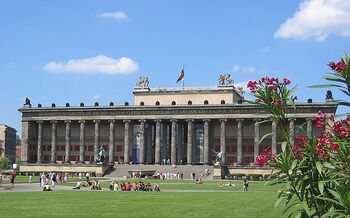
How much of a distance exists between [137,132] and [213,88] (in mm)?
19023

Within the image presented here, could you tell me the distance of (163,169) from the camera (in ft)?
341

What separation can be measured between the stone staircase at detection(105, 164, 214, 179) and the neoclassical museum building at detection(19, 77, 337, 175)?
3.91m

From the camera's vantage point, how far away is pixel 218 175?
3802 inches

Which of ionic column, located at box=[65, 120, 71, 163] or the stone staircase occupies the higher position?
ionic column, located at box=[65, 120, 71, 163]

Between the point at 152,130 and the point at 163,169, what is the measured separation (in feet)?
54.2

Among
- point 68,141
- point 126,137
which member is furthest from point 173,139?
point 68,141

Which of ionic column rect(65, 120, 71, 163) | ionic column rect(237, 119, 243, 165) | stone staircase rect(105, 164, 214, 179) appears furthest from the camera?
ionic column rect(65, 120, 71, 163)

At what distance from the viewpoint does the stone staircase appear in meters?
100

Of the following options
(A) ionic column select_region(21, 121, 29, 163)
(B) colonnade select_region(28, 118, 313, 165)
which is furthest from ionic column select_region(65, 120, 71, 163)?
(A) ionic column select_region(21, 121, 29, 163)

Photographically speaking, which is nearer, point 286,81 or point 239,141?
point 286,81

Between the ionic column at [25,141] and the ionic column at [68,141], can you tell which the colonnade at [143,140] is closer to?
the ionic column at [68,141]

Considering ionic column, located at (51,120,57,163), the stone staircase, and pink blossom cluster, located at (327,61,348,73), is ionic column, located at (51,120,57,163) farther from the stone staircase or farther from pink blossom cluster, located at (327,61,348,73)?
pink blossom cluster, located at (327,61,348,73)

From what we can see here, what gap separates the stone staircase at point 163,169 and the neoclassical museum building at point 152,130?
12.8 feet

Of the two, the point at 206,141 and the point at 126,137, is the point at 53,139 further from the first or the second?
the point at 206,141
